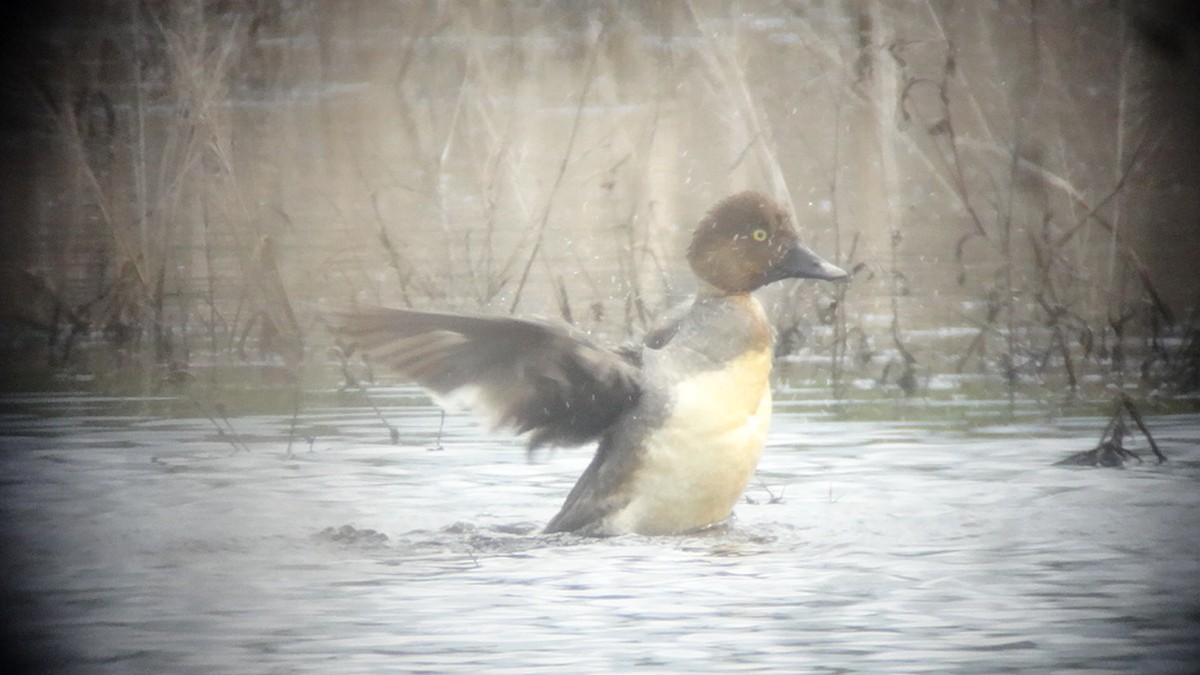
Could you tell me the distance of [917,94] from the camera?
9.93m

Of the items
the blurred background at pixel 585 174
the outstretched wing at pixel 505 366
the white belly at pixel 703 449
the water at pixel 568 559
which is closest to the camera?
the water at pixel 568 559

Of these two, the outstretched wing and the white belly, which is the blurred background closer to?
the white belly

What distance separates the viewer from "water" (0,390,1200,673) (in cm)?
307

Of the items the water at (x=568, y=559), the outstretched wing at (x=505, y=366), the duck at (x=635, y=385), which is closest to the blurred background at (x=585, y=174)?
the water at (x=568, y=559)

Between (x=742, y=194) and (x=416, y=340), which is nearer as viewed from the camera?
(x=416, y=340)

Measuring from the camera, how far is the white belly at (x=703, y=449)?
3.87 metres

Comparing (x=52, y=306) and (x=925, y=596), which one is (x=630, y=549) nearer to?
(x=925, y=596)

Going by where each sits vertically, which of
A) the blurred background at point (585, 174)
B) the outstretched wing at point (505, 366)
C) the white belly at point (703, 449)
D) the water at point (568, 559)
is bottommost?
the water at point (568, 559)

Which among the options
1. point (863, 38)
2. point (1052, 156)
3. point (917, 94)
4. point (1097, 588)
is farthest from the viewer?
point (917, 94)

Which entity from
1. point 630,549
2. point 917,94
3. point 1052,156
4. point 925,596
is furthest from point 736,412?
point 917,94

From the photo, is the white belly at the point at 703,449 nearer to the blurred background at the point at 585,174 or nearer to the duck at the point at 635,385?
the duck at the point at 635,385

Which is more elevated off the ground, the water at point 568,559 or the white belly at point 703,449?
the white belly at point 703,449

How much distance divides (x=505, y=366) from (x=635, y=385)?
0.33 m

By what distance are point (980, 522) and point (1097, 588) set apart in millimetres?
654
